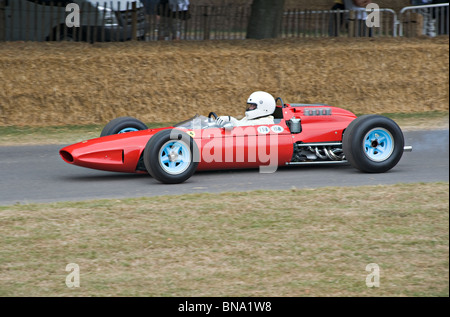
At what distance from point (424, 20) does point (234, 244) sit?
39.9ft

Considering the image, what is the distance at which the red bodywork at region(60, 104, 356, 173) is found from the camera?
316 inches

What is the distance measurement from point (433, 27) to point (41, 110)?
8762mm

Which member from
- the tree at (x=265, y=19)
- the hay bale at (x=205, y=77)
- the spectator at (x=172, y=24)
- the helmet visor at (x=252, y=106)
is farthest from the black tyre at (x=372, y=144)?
the spectator at (x=172, y=24)

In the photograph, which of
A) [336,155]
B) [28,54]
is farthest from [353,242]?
[28,54]

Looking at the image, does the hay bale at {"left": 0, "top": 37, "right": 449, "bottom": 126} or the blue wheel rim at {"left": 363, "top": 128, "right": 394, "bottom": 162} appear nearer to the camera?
the blue wheel rim at {"left": 363, "top": 128, "right": 394, "bottom": 162}

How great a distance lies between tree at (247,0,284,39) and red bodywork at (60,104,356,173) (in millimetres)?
7070

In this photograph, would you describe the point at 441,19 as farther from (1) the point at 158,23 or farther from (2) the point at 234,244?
(2) the point at 234,244

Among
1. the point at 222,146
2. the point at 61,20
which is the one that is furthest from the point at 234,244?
the point at 61,20

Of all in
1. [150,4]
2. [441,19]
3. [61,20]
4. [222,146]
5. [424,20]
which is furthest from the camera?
[150,4]

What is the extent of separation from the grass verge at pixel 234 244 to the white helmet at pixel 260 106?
5.13 ft

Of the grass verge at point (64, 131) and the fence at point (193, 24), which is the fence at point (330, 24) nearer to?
the fence at point (193, 24)

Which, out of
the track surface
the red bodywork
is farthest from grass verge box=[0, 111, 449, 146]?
the red bodywork

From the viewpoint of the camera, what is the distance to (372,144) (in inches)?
329

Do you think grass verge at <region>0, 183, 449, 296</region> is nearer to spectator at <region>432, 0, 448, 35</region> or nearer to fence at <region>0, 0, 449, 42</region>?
fence at <region>0, 0, 449, 42</region>
